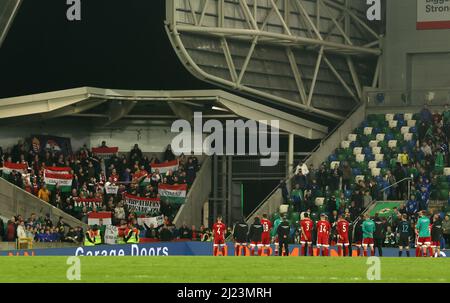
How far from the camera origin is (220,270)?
3506cm

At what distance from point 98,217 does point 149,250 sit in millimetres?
6404

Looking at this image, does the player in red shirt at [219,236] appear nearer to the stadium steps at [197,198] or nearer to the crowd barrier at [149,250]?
the crowd barrier at [149,250]

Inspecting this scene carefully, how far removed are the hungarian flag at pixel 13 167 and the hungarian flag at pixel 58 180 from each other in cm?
80

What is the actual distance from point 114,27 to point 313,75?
987 cm

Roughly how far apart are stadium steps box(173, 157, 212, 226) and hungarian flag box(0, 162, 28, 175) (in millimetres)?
5831

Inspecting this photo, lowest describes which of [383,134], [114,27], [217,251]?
[217,251]

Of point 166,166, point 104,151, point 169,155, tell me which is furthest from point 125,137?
point 166,166

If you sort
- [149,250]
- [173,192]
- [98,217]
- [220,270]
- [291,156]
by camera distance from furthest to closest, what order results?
[291,156] < [173,192] < [98,217] < [149,250] < [220,270]

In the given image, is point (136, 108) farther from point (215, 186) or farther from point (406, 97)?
point (406, 97)

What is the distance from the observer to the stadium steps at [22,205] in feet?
177
